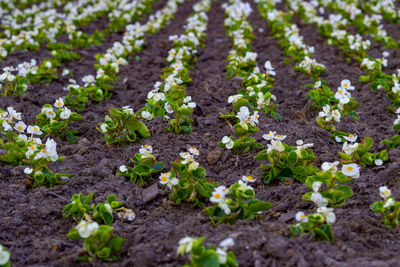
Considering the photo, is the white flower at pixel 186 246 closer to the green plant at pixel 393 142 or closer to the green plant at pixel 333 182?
the green plant at pixel 333 182

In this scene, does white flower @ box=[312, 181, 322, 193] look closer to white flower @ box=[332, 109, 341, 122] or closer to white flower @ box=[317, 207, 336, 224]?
white flower @ box=[317, 207, 336, 224]

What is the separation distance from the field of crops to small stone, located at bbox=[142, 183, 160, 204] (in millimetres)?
10

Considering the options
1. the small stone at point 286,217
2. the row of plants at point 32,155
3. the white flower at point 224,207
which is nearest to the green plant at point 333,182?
the small stone at point 286,217

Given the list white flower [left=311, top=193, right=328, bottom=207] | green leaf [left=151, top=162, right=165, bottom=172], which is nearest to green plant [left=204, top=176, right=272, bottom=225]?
white flower [left=311, top=193, right=328, bottom=207]

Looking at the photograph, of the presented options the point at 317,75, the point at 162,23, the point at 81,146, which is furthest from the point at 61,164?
the point at 162,23

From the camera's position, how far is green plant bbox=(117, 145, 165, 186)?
3.46m

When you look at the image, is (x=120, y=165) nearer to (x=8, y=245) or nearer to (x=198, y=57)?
(x=8, y=245)

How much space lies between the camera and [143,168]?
3.52 meters

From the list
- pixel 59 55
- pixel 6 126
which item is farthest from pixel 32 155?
pixel 59 55

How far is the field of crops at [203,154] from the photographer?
2686 millimetres

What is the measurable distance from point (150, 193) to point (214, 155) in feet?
2.31

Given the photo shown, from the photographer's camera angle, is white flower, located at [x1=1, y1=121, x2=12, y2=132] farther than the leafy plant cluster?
Yes

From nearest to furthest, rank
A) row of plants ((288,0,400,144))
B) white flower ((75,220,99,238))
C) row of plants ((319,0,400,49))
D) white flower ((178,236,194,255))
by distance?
1. white flower ((178,236,194,255))
2. white flower ((75,220,99,238))
3. row of plants ((288,0,400,144))
4. row of plants ((319,0,400,49))

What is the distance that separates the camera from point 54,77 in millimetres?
5793
